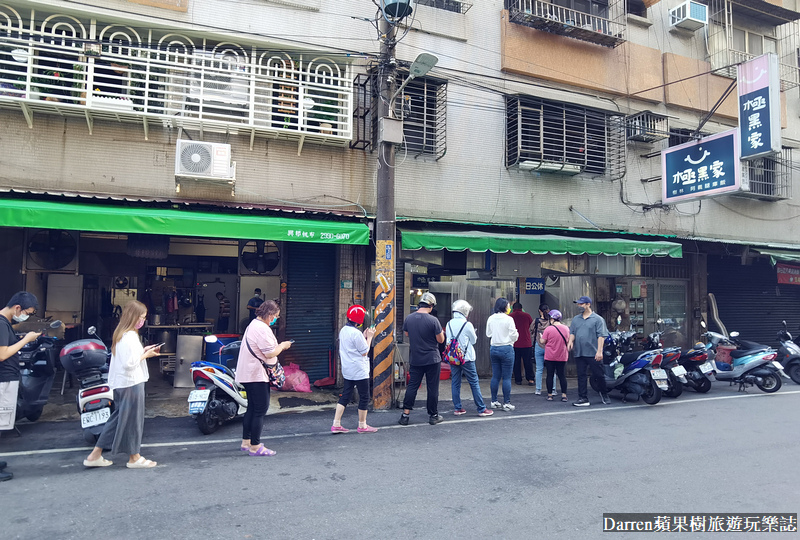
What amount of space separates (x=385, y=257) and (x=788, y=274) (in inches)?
499

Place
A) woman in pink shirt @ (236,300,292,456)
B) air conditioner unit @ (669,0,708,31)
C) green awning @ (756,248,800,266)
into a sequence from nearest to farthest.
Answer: woman in pink shirt @ (236,300,292,456) < green awning @ (756,248,800,266) < air conditioner unit @ (669,0,708,31)

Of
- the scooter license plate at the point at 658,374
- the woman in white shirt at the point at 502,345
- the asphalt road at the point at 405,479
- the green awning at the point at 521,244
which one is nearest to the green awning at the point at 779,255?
the green awning at the point at 521,244

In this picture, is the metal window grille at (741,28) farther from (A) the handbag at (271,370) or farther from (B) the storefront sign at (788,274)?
(A) the handbag at (271,370)

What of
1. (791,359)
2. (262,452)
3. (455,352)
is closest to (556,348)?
(455,352)

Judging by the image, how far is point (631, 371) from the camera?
A: 855cm

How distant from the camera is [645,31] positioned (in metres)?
12.8

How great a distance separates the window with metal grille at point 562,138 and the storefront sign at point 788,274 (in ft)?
19.7

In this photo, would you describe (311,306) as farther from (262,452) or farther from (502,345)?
(262,452)

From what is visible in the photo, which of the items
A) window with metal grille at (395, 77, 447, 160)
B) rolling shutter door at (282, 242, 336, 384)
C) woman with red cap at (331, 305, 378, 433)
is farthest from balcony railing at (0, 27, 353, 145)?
woman with red cap at (331, 305, 378, 433)

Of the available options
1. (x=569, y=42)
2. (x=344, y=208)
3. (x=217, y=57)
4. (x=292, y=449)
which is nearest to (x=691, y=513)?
(x=292, y=449)

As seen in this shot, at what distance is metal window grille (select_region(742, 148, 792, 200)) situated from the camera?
13.9 meters

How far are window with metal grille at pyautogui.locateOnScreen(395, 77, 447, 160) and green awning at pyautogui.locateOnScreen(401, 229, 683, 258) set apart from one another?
203 centimetres

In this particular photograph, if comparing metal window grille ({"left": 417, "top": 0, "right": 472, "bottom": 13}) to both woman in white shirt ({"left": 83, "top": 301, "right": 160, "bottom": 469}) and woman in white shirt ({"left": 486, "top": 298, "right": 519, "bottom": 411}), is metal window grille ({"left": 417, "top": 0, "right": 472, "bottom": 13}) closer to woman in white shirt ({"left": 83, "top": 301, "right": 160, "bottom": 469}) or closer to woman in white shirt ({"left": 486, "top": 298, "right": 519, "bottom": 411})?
woman in white shirt ({"left": 486, "top": 298, "right": 519, "bottom": 411})

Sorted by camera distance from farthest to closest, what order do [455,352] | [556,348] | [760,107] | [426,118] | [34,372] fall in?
[426,118]
[760,107]
[556,348]
[455,352]
[34,372]
